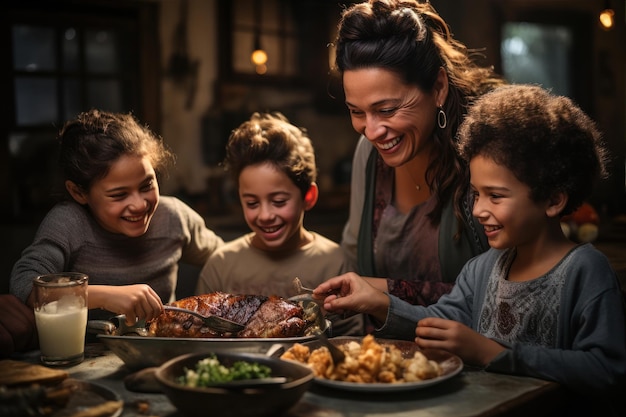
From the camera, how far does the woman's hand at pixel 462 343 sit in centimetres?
198

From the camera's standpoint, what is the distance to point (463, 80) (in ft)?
9.15

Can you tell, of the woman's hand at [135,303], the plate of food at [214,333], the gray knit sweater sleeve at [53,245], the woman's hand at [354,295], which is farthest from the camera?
the gray knit sweater sleeve at [53,245]

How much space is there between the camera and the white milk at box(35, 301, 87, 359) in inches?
81.7

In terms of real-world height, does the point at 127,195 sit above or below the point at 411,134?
below

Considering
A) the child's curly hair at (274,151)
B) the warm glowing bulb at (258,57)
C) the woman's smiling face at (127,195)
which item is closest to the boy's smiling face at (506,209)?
the child's curly hair at (274,151)

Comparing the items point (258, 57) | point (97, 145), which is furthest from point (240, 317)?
point (258, 57)

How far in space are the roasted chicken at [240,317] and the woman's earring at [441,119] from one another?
890 millimetres

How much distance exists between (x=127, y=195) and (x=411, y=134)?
39.6 inches

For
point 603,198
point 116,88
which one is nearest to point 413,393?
point 603,198

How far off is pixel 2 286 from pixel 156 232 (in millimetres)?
2010

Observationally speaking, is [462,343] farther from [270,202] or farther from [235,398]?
[270,202]

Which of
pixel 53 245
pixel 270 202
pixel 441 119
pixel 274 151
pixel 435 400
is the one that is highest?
pixel 441 119

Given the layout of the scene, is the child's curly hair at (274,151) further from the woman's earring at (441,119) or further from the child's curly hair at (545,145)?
the child's curly hair at (545,145)

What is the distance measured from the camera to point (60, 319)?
6.80 ft
